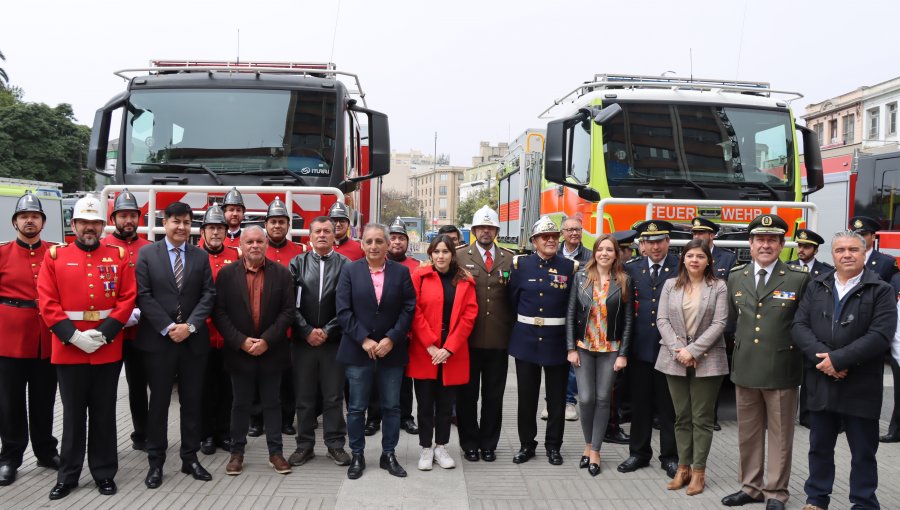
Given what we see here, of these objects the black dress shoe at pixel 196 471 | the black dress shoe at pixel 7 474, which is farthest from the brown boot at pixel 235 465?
the black dress shoe at pixel 7 474

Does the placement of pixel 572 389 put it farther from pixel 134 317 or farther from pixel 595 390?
pixel 134 317

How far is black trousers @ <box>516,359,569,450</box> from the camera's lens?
5.92 m

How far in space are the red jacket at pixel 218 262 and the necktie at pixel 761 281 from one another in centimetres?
394

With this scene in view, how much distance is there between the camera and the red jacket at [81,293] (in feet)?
16.1

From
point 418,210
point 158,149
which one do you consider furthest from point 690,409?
point 418,210

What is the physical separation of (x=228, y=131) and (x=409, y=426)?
141 inches

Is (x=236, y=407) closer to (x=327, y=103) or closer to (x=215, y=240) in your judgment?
(x=215, y=240)

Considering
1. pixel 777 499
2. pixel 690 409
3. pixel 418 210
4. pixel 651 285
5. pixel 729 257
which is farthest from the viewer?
pixel 418 210

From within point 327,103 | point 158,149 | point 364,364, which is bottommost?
point 364,364

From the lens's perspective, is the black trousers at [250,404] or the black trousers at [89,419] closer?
the black trousers at [89,419]

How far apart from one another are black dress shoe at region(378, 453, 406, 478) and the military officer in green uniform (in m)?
2.28

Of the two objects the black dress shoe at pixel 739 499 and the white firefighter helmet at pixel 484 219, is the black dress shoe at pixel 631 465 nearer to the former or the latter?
the black dress shoe at pixel 739 499

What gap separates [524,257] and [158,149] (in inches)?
164

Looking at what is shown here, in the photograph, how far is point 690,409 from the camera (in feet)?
17.9
